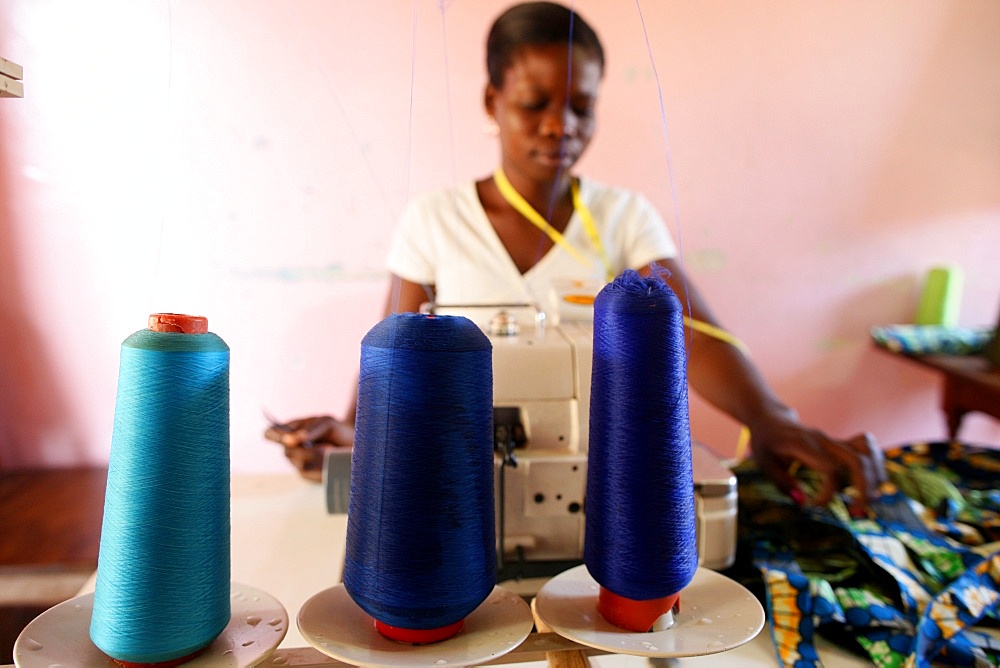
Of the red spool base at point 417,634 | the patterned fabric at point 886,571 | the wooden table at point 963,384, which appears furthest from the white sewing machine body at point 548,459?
the wooden table at point 963,384

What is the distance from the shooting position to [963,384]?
1.71 metres

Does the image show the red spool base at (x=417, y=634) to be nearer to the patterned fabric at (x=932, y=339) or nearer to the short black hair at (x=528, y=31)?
the short black hair at (x=528, y=31)

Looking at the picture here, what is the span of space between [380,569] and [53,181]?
50cm

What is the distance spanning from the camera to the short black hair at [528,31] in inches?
45.8

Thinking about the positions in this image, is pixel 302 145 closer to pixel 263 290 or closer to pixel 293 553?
pixel 263 290

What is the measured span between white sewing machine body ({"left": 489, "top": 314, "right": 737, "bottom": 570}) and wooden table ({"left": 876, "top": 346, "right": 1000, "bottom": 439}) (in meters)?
1.18

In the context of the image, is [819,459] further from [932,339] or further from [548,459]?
[932,339]

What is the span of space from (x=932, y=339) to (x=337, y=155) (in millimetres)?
1560

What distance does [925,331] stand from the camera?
1809 millimetres

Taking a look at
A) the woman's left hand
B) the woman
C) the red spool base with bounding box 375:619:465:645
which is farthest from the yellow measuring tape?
the red spool base with bounding box 375:619:465:645

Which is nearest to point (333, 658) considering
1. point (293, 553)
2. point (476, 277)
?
point (293, 553)

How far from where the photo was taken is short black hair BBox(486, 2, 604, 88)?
3.82ft

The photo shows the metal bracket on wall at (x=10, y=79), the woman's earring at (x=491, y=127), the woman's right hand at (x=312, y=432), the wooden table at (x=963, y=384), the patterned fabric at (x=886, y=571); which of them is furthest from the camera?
the wooden table at (x=963, y=384)

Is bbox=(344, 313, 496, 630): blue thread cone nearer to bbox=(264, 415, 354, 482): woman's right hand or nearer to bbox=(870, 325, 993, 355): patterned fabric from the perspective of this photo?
bbox=(264, 415, 354, 482): woman's right hand
